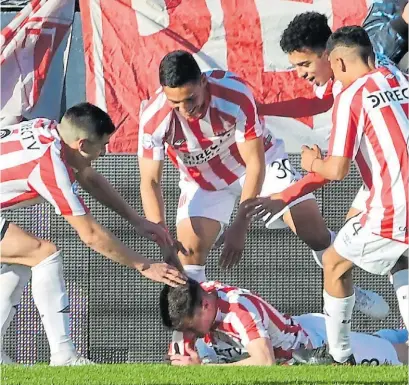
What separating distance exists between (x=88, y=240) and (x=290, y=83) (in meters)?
2.98

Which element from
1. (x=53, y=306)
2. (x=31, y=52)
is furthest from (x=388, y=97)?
(x=31, y=52)

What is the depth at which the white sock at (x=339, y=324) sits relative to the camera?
6.41 metres

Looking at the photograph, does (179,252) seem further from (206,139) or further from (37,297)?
(37,297)

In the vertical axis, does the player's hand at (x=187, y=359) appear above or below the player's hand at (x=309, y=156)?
below

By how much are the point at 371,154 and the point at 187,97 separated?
1.15 meters

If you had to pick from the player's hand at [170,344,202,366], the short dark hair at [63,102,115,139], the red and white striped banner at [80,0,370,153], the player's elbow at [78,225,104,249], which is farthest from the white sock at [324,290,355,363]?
the red and white striped banner at [80,0,370,153]

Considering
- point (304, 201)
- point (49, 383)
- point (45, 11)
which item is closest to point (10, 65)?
point (45, 11)

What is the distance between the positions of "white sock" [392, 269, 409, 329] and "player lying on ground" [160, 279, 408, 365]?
2.33 ft

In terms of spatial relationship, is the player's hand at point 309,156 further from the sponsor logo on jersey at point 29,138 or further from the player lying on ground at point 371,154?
the sponsor logo on jersey at point 29,138

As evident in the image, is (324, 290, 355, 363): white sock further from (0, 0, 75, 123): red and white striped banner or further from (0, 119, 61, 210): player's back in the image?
(0, 0, 75, 123): red and white striped banner

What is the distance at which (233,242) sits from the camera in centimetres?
655

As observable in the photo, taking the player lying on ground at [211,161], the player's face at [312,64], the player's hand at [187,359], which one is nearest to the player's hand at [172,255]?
the player lying on ground at [211,161]

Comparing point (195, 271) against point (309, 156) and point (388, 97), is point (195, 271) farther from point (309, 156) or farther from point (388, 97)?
point (388, 97)

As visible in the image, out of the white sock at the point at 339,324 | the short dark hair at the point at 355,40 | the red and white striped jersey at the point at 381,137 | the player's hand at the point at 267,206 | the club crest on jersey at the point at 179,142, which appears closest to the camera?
the red and white striped jersey at the point at 381,137
